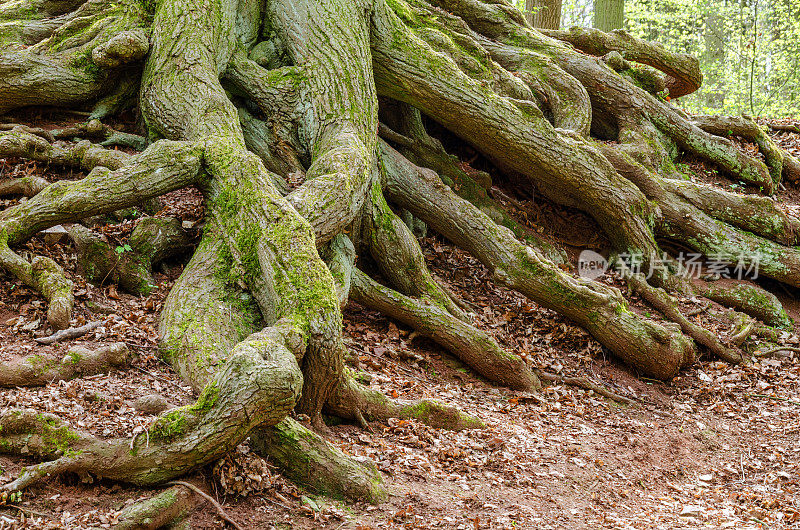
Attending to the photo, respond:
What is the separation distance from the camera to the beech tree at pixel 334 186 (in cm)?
409

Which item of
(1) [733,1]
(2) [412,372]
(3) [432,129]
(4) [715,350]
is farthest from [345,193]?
(1) [733,1]

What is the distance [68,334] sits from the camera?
15.4ft

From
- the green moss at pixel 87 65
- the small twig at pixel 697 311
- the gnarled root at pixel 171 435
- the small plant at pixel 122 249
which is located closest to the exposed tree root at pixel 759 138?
the small twig at pixel 697 311

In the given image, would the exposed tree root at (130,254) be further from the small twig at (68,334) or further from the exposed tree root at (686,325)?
the exposed tree root at (686,325)

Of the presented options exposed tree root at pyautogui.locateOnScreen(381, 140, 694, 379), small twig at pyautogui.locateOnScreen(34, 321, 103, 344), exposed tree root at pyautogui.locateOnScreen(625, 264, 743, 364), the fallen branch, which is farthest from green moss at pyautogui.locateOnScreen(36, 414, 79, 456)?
the fallen branch

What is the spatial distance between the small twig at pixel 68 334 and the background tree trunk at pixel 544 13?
1159 cm

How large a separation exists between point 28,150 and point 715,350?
8340 millimetres

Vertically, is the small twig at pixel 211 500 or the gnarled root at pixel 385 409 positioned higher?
the small twig at pixel 211 500

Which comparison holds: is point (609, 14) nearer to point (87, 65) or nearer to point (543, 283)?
point (543, 283)

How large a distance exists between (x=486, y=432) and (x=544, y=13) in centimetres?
1060

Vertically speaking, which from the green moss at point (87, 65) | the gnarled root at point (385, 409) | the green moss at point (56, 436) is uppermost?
the green moss at point (87, 65)

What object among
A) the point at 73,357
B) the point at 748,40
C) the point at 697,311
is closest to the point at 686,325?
the point at 697,311

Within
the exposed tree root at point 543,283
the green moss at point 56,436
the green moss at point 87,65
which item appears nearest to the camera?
the green moss at point 56,436

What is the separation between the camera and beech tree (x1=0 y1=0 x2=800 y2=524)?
4.09 m
